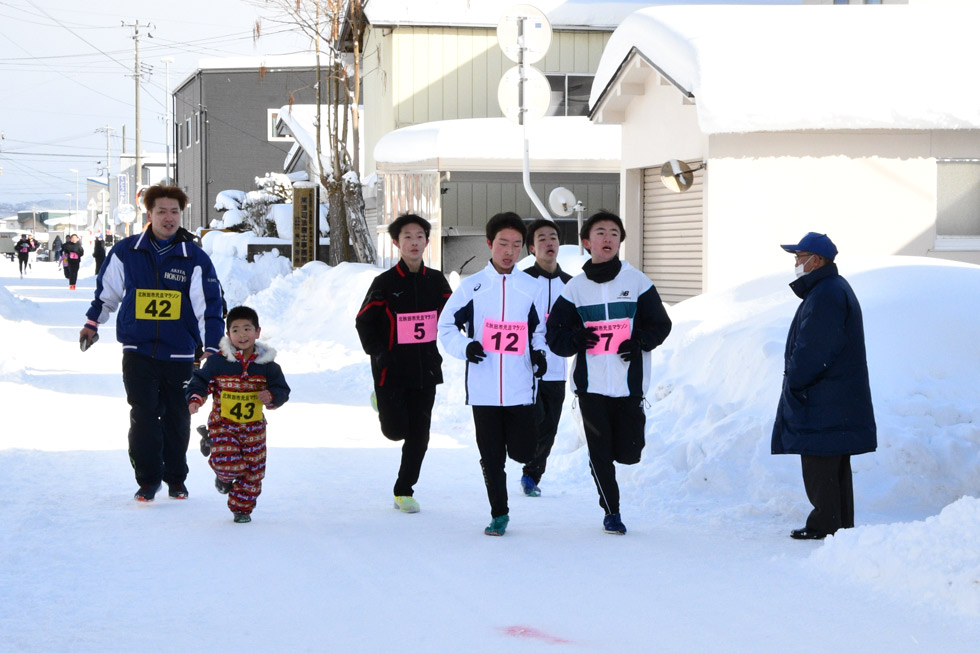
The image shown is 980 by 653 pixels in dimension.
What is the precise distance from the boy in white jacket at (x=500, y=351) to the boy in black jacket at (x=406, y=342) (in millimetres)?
455

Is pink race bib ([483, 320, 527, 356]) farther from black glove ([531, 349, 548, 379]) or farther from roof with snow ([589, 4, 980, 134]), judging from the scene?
roof with snow ([589, 4, 980, 134])

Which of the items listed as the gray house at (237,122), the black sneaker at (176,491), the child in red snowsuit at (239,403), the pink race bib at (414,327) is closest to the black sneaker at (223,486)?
the child in red snowsuit at (239,403)

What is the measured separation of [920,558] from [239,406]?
3716 millimetres

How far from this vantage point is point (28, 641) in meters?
4.55

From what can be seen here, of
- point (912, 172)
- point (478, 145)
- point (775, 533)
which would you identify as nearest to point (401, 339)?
point (775, 533)

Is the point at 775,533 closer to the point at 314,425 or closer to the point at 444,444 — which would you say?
the point at 444,444

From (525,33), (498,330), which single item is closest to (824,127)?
(525,33)

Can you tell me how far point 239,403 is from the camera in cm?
680

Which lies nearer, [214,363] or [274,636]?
[274,636]

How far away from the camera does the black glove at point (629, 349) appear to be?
6.58 meters

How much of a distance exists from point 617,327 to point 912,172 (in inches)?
372

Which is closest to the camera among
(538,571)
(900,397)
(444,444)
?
(538,571)

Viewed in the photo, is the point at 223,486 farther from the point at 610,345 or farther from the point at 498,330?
the point at 610,345

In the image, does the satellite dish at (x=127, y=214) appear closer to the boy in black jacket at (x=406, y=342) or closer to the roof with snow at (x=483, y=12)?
the roof with snow at (x=483, y=12)
